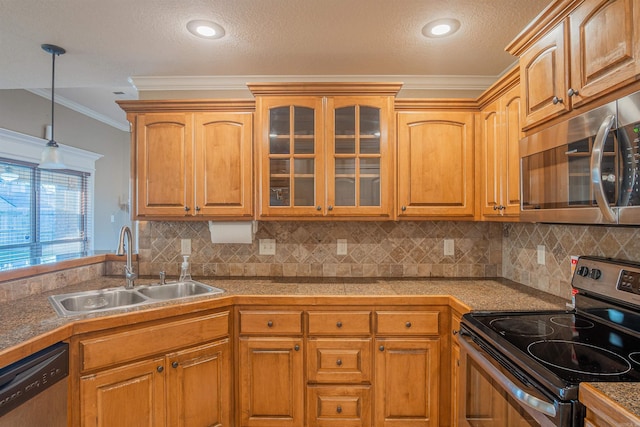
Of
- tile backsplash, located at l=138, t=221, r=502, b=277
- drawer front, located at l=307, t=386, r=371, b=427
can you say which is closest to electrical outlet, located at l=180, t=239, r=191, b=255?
tile backsplash, located at l=138, t=221, r=502, b=277

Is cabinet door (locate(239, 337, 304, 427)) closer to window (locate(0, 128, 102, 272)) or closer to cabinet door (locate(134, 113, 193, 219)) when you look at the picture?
cabinet door (locate(134, 113, 193, 219))

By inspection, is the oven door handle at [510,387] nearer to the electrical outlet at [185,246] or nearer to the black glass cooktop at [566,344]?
the black glass cooktop at [566,344]

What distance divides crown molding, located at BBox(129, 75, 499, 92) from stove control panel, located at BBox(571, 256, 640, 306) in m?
1.57

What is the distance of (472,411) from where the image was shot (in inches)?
59.0

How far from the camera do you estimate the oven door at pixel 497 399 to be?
102 cm

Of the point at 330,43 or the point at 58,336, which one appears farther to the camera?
the point at 330,43

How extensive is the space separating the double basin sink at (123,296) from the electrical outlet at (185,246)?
0.34 metres

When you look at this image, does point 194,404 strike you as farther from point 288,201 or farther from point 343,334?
point 288,201

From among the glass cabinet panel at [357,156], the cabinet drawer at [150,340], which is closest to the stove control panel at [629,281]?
the glass cabinet panel at [357,156]

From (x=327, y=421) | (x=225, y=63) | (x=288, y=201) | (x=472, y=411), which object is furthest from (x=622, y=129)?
(x=225, y=63)

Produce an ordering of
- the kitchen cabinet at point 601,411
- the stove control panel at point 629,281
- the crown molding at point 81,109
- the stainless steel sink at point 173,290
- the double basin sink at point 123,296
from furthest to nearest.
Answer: the crown molding at point 81,109 < the stainless steel sink at point 173,290 < the double basin sink at point 123,296 < the stove control panel at point 629,281 < the kitchen cabinet at point 601,411

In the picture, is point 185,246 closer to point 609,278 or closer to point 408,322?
point 408,322

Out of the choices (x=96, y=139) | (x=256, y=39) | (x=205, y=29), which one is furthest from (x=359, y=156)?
(x=96, y=139)

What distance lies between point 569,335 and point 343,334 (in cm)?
112
